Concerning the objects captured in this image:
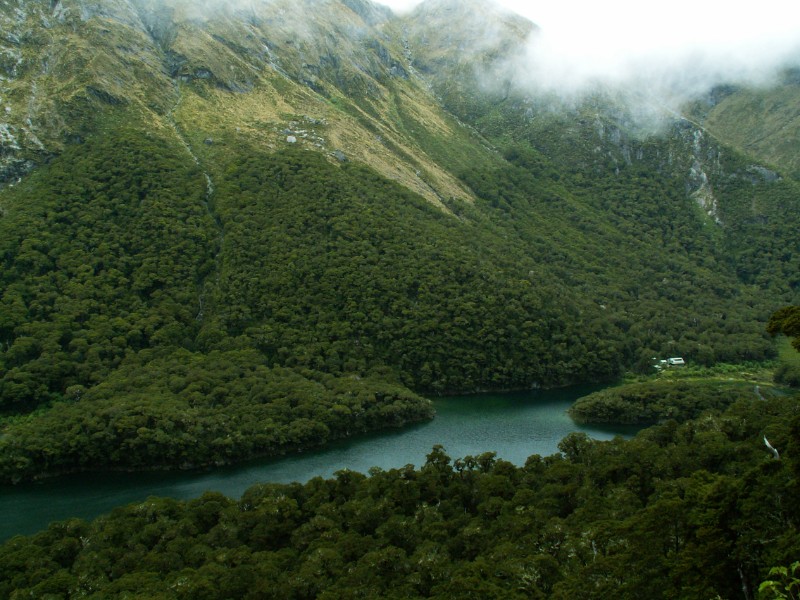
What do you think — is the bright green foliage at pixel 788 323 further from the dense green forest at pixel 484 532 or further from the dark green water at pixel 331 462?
the dark green water at pixel 331 462

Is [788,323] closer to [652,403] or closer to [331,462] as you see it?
[331,462]

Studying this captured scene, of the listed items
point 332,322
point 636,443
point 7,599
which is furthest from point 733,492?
point 332,322

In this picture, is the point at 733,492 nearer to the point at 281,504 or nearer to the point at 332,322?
the point at 281,504

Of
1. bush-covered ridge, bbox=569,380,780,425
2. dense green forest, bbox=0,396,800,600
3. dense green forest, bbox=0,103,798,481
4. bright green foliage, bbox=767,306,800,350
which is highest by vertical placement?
dense green forest, bbox=0,103,798,481

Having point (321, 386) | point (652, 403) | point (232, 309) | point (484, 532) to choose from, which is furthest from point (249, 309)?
point (484, 532)

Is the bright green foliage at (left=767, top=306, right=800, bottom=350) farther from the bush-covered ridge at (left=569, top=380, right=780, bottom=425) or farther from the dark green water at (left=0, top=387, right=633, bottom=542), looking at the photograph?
the bush-covered ridge at (left=569, top=380, right=780, bottom=425)

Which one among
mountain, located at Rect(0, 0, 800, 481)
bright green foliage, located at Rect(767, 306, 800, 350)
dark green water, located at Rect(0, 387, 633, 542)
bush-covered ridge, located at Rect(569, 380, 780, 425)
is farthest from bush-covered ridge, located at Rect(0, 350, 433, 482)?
bright green foliage, located at Rect(767, 306, 800, 350)
